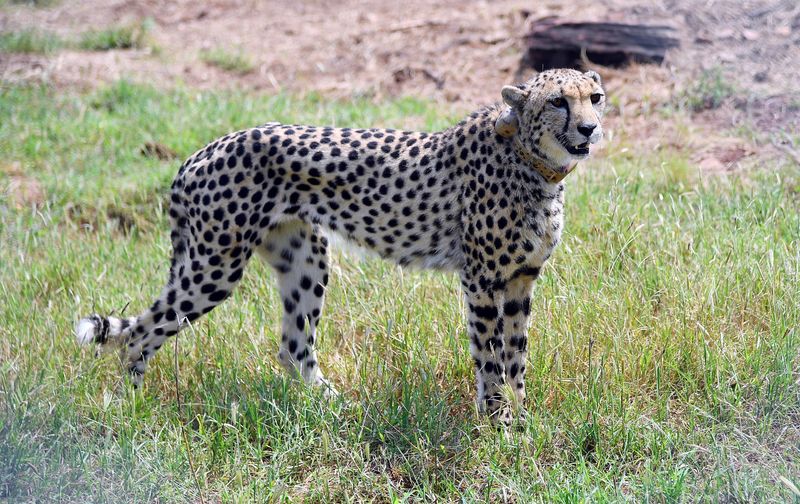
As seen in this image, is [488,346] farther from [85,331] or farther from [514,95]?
[85,331]

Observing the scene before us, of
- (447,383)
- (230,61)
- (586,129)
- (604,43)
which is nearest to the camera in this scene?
(586,129)

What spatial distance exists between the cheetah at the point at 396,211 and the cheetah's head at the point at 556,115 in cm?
1

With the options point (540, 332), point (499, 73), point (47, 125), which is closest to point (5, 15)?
point (47, 125)

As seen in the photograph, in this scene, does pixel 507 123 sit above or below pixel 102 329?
above

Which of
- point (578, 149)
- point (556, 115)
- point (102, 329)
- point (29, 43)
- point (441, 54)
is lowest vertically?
point (102, 329)

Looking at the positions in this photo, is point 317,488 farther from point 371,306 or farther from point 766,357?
point 766,357

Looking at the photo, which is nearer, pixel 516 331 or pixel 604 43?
pixel 516 331

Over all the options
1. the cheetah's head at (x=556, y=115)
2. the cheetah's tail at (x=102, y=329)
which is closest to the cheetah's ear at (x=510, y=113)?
the cheetah's head at (x=556, y=115)

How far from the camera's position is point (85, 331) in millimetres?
4578

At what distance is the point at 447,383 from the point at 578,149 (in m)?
1.33

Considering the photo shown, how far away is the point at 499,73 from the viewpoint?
28.8 feet

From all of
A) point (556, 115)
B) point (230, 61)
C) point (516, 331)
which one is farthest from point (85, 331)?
point (230, 61)

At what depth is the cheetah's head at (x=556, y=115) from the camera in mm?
4062

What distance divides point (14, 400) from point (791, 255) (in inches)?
146
